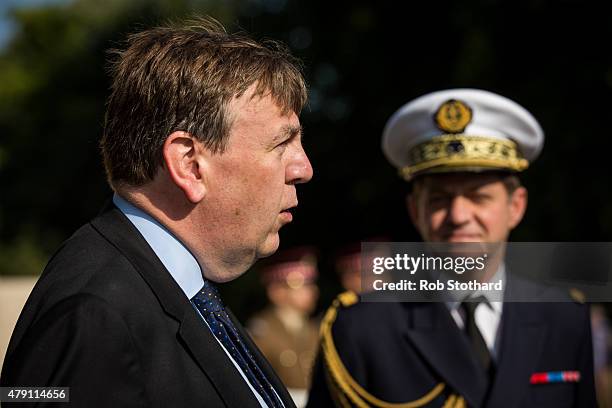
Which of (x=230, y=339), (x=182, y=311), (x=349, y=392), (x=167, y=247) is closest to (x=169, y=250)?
(x=167, y=247)

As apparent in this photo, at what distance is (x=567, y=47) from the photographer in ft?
27.9

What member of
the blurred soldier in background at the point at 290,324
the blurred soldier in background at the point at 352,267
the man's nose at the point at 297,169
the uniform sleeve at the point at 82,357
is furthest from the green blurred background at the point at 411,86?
the blurred soldier in background at the point at 290,324

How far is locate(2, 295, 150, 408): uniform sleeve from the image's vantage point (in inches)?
59.4

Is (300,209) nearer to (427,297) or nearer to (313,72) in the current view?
(313,72)

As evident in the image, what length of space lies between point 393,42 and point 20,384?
31.3 feet

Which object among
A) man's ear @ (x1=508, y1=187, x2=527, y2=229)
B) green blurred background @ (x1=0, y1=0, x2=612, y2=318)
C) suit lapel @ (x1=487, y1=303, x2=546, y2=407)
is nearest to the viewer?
suit lapel @ (x1=487, y1=303, x2=546, y2=407)

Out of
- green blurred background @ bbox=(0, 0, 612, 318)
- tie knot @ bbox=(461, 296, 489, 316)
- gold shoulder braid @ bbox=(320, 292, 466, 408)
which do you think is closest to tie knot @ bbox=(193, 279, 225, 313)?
green blurred background @ bbox=(0, 0, 612, 318)

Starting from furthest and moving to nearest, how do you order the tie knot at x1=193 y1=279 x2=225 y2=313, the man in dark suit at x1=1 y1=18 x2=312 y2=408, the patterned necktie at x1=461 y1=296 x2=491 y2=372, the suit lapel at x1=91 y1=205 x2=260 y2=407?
the patterned necktie at x1=461 y1=296 x2=491 y2=372 → the tie knot at x1=193 y1=279 x2=225 y2=313 → the suit lapel at x1=91 y1=205 x2=260 y2=407 → the man in dark suit at x1=1 y1=18 x2=312 y2=408

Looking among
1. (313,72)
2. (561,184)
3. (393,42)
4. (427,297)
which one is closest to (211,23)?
(427,297)

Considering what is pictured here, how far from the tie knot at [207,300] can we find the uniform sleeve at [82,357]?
1.18 ft

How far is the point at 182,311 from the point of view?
1796 millimetres

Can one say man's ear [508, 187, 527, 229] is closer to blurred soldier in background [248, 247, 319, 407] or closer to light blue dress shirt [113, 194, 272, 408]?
light blue dress shirt [113, 194, 272, 408]

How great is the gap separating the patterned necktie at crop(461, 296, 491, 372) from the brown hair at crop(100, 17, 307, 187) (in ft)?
4.03

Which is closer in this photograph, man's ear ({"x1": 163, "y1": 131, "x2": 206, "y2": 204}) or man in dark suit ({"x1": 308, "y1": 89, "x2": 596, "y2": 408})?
man's ear ({"x1": 163, "y1": 131, "x2": 206, "y2": 204})
